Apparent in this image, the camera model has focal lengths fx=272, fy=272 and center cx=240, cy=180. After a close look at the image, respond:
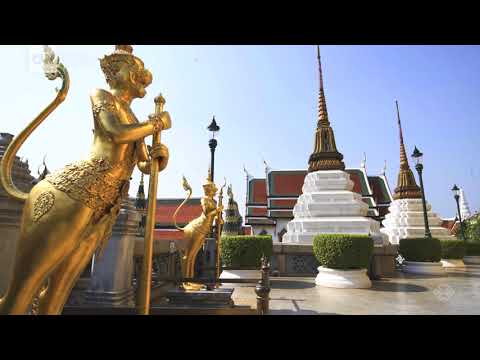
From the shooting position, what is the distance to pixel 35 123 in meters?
2.23

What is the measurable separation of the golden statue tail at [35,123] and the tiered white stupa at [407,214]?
24750 millimetres

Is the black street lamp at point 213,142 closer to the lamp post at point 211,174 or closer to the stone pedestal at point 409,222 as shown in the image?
the lamp post at point 211,174

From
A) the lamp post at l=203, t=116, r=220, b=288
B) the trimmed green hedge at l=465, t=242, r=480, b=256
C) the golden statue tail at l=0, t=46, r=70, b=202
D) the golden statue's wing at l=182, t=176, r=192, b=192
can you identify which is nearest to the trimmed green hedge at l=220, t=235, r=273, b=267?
the lamp post at l=203, t=116, r=220, b=288

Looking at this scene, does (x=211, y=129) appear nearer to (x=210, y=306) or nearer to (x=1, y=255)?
(x=210, y=306)

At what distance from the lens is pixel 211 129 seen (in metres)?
10.2

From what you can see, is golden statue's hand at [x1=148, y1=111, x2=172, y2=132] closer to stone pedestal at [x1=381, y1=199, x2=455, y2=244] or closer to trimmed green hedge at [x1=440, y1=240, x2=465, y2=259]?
trimmed green hedge at [x1=440, y1=240, x2=465, y2=259]

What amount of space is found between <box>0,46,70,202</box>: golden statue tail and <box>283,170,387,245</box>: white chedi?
14.0 m

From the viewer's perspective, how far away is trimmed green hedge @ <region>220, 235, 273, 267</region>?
11195mm
